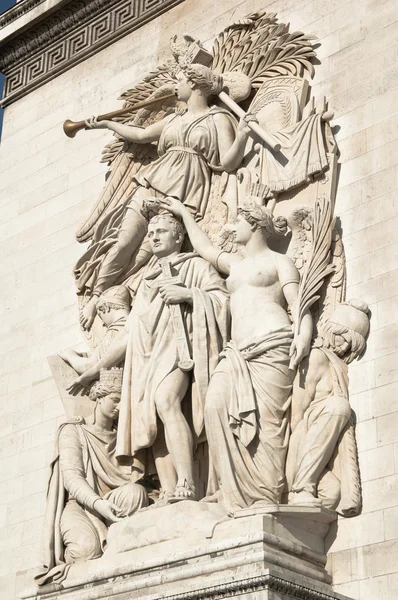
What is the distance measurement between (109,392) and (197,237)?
1449 mm

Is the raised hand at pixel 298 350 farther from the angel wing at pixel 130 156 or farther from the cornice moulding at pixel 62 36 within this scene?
the cornice moulding at pixel 62 36

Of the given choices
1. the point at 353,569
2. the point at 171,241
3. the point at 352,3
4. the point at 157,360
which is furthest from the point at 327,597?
the point at 352,3

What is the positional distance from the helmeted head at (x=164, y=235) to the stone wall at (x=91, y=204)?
1.42 m

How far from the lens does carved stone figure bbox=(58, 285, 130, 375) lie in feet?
31.8

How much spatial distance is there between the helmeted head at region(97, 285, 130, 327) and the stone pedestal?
2.05m

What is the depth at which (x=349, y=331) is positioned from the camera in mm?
8219

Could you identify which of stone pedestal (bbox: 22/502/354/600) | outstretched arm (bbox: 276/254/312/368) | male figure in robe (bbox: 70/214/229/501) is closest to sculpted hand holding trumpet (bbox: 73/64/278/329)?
male figure in robe (bbox: 70/214/229/501)

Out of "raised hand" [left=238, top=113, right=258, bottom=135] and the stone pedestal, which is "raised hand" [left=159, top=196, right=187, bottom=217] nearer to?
"raised hand" [left=238, top=113, right=258, bottom=135]

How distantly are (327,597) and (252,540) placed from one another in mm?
619

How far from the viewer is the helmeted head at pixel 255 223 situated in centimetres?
877

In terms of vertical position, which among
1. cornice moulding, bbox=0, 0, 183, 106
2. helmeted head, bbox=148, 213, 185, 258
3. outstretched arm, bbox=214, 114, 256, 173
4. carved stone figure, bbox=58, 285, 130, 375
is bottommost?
carved stone figure, bbox=58, 285, 130, 375

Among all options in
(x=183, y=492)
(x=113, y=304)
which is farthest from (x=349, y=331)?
(x=113, y=304)

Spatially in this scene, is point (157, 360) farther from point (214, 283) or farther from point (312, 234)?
point (312, 234)

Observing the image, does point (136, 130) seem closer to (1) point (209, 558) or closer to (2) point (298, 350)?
(2) point (298, 350)
